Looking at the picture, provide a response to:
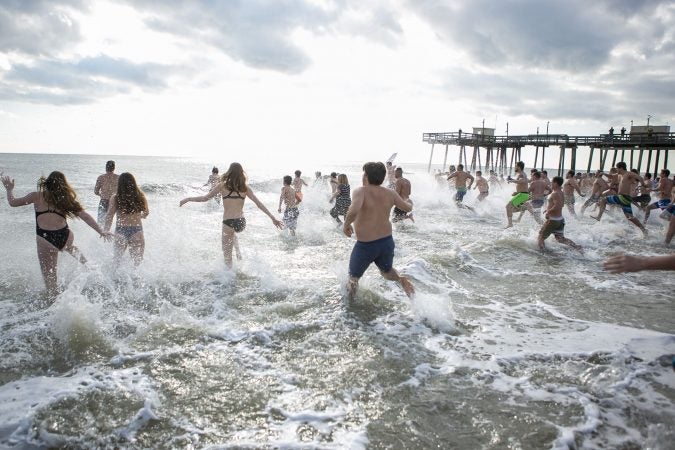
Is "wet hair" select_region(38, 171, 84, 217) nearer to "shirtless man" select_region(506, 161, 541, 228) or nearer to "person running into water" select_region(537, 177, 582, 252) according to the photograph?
"person running into water" select_region(537, 177, 582, 252)

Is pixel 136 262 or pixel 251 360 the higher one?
pixel 136 262

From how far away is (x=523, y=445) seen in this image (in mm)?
2416

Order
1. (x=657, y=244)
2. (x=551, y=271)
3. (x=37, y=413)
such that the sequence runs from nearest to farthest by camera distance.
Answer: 1. (x=37, y=413)
2. (x=551, y=271)
3. (x=657, y=244)

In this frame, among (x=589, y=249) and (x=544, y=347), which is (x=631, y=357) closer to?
(x=544, y=347)

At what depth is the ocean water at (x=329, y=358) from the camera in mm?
2547

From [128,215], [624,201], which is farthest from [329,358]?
[624,201]

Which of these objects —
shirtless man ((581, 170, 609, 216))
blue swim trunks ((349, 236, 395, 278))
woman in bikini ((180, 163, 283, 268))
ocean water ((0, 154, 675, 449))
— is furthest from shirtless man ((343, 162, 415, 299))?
shirtless man ((581, 170, 609, 216))

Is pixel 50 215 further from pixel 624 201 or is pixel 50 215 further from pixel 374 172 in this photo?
pixel 624 201

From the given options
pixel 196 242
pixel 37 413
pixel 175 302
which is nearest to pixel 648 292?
pixel 175 302

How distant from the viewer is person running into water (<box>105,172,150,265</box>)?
526cm

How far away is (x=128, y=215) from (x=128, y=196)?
269mm

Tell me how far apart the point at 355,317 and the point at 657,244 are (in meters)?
9.35

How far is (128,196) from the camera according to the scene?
17.3ft

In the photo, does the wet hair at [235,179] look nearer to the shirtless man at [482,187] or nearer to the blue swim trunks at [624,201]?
the blue swim trunks at [624,201]
